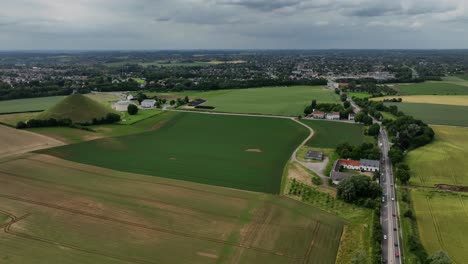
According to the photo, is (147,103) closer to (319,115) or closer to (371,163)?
(319,115)

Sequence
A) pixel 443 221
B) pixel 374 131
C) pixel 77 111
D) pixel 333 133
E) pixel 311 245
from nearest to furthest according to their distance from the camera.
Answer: pixel 311 245, pixel 443 221, pixel 374 131, pixel 333 133, pixel 77 111

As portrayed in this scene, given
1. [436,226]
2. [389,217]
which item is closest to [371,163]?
[389,217]

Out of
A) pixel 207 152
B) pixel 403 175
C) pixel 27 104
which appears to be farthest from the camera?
pixel 27 104

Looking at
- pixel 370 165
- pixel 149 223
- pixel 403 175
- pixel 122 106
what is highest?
pixel 122 106

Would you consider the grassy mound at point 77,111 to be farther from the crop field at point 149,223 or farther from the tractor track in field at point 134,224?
the tractor track in field at point 134,224

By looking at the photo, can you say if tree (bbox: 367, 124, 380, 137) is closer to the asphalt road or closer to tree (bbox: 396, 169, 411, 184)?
the asphalt road
